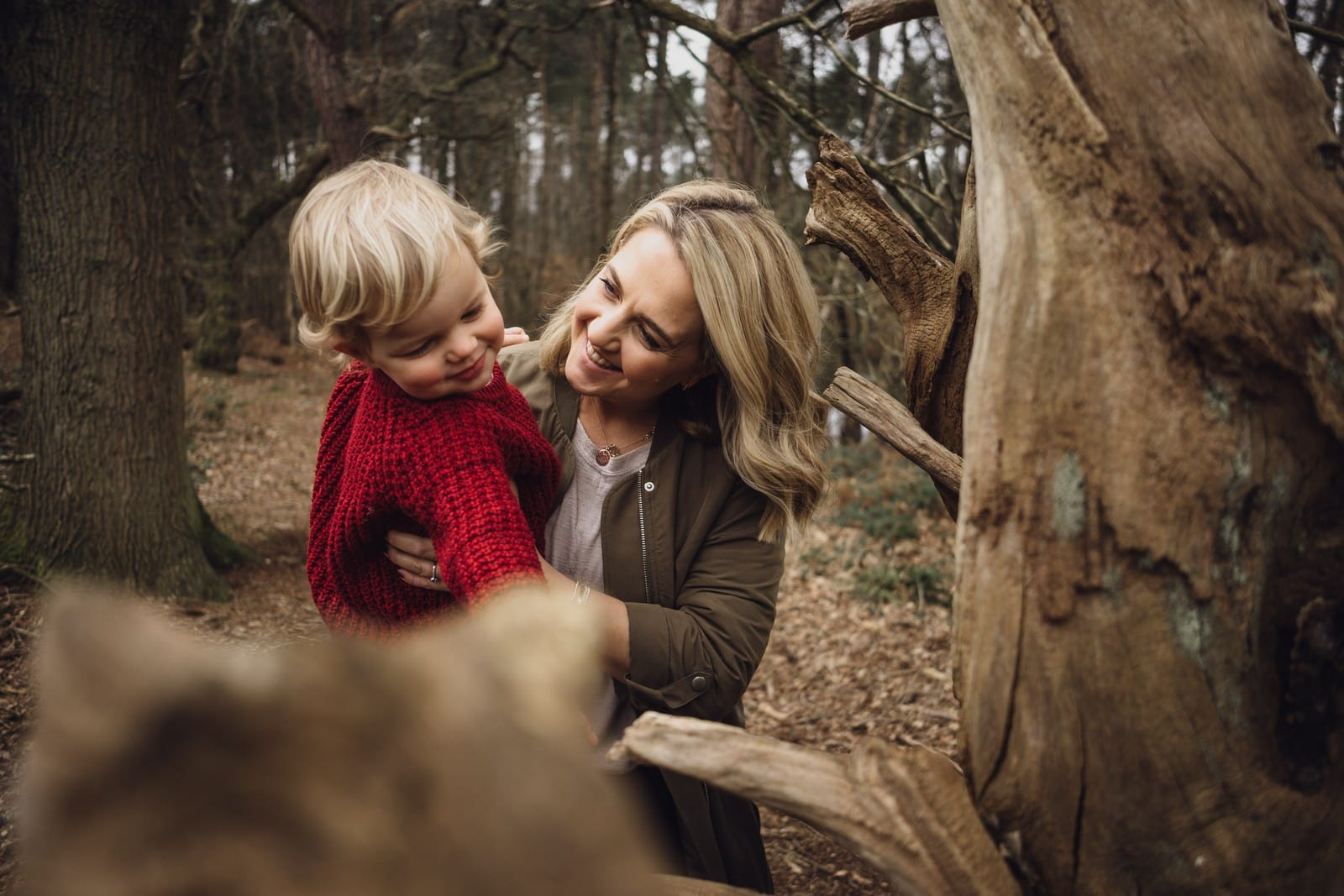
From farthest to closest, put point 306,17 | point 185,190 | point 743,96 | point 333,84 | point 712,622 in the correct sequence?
point 185,190 < point 333,84 < point 306,17 < point 743,96 < point 712,622

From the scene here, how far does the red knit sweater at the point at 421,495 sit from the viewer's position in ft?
5.65

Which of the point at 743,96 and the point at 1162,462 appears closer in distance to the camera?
the point at 1162,462

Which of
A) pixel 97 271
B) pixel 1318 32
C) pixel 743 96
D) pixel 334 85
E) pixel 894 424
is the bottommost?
pixel 894 424

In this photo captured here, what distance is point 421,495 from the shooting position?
5.96 feet

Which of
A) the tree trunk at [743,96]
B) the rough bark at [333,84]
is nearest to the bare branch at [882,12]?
the tree trunk at [743,96]

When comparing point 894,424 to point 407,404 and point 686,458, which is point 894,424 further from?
point 407,404

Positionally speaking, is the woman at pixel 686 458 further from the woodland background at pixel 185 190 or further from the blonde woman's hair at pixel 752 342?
the woodland background at pixel 185 190

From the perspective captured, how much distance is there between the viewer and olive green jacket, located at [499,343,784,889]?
81.0 inches

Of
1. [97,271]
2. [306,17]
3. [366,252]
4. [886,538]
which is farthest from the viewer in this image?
[306,17]

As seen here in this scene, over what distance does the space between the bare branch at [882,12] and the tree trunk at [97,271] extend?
3732 mm

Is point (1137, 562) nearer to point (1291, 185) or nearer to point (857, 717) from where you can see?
point (1291, 185)

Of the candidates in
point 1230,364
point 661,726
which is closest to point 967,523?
point 1230,364

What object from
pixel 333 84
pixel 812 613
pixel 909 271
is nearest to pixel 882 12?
pixel 909 271

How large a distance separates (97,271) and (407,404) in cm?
316
